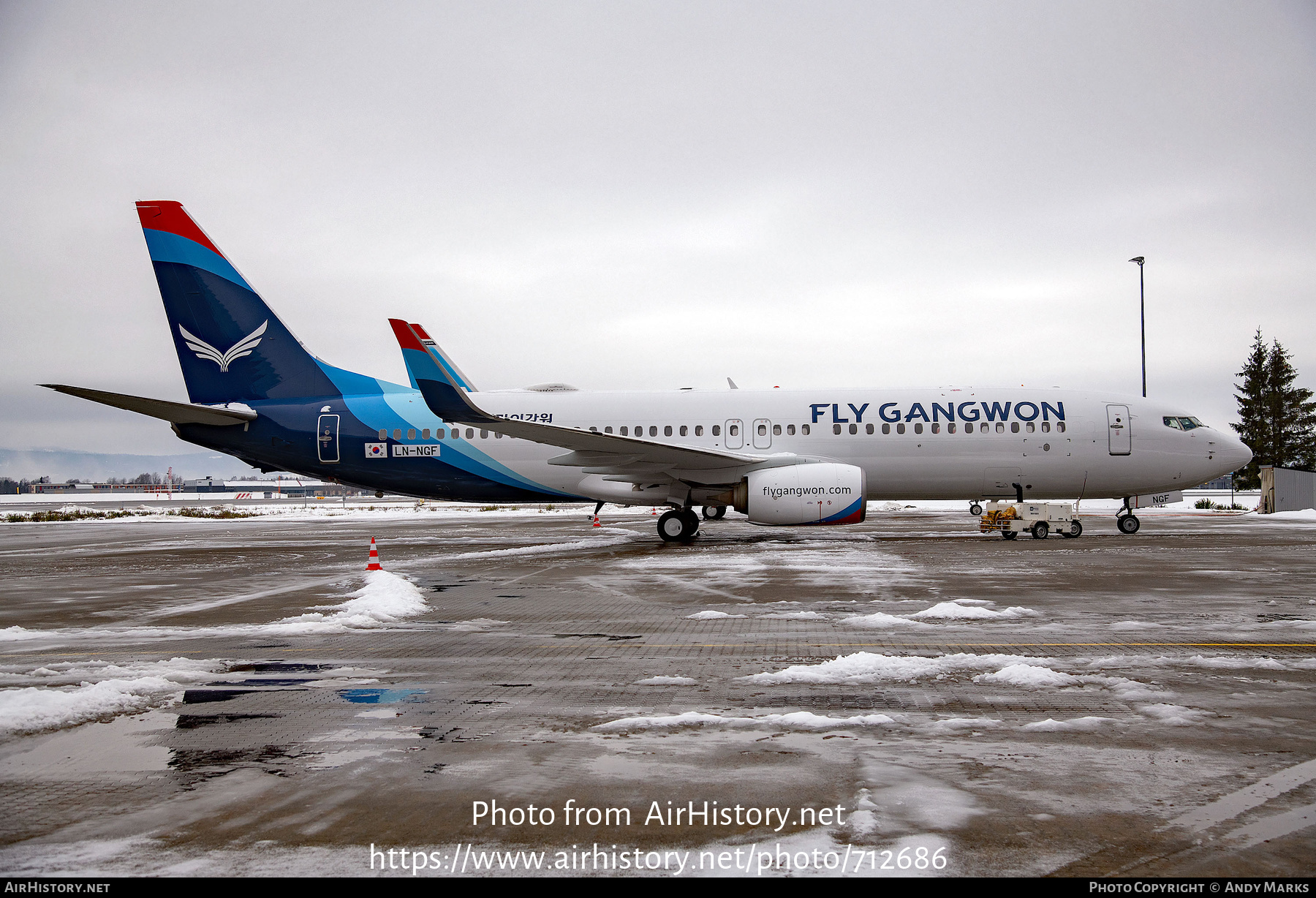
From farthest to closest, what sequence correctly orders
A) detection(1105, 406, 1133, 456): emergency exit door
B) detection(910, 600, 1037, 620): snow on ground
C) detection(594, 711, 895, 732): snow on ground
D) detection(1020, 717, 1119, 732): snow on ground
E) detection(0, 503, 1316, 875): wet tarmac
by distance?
detection(1105, 406, 1133, 456): emergency exit door < detection(910, 600, 1037, 620): snow on ground < detection(594, 711, 895, 732): snow on ground < detection(1020, 717, 1119, 732): snow on ground < detection(0, 503, 1316, 875): wet tarmac

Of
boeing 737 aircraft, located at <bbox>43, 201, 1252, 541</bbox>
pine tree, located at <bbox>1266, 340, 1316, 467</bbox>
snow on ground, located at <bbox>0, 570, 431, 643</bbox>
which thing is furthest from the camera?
pine tree, located at <bbox>1266, 340, 1316, 467</bbox>

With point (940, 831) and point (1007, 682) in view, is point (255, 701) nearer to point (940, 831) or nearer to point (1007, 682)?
point (940, 831)

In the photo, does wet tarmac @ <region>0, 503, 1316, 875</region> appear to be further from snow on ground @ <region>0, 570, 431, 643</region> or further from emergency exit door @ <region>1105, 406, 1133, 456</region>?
emergency exit door @ <region>1105, 406, 1133, 456</region>

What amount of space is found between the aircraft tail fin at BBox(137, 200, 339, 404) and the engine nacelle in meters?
10.6

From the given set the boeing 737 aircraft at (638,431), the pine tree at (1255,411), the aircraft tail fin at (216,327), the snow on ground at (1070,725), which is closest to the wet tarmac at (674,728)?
the snow on ground at (1070,725)

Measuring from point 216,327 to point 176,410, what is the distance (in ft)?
7.34

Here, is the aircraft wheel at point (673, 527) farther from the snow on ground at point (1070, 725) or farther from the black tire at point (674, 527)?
the snow on ground at point (1070, 725)

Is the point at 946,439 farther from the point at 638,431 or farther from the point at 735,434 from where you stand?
the point at 638,431

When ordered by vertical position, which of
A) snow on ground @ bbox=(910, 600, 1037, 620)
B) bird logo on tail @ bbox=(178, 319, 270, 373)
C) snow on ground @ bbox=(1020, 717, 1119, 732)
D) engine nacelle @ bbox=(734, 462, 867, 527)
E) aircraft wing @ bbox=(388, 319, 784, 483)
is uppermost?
bird logo on tail @ bbox=(178, 319, 270, 373)

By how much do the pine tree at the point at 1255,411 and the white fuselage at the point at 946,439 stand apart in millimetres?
36344

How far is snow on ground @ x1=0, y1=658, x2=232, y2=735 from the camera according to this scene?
4883mm

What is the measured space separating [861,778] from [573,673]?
2762 millimetres

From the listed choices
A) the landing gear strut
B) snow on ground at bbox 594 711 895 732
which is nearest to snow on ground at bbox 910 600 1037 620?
snow on ground at bbox 594 711 895 732

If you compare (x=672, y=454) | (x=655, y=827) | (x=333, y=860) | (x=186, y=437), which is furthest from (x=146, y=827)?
(x=186, y=437)
